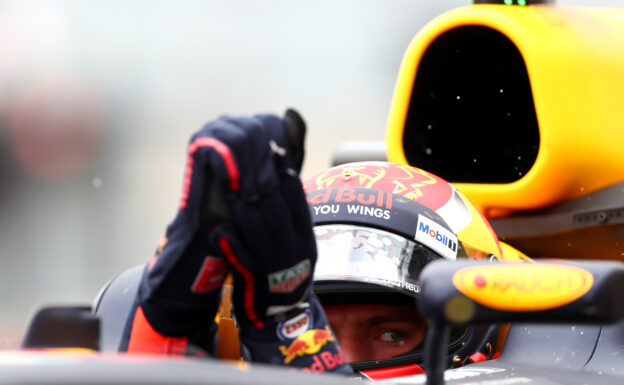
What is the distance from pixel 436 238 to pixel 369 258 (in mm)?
150

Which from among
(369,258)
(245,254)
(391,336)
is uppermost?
(245,254)

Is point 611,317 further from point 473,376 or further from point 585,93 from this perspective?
point 585,93

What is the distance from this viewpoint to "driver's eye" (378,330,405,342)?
182 cm

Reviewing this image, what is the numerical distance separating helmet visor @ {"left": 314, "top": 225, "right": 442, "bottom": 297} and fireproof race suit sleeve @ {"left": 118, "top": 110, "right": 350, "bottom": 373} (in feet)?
1.30

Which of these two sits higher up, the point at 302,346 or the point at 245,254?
the point at 245,254

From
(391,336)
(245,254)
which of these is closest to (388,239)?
(391,336)

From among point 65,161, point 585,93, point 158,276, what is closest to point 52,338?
point 158,276

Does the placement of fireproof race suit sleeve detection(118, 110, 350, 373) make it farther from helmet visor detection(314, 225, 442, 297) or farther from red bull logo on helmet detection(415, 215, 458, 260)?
red bull logo on helmet detection(415, 215, 458, 260)

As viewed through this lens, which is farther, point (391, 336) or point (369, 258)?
point (391, 336)

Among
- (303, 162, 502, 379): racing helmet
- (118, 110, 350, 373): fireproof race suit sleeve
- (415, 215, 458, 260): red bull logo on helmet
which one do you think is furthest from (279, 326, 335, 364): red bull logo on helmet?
(415, 215, 458, 260): red bull logo on helmet

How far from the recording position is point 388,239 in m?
1.76

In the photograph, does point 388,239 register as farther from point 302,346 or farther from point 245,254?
point 245,254

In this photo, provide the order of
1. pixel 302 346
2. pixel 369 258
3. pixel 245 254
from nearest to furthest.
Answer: pixel 245 254 < pixel 302 346 < pixel 369 258

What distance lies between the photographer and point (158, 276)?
46.0 inches
